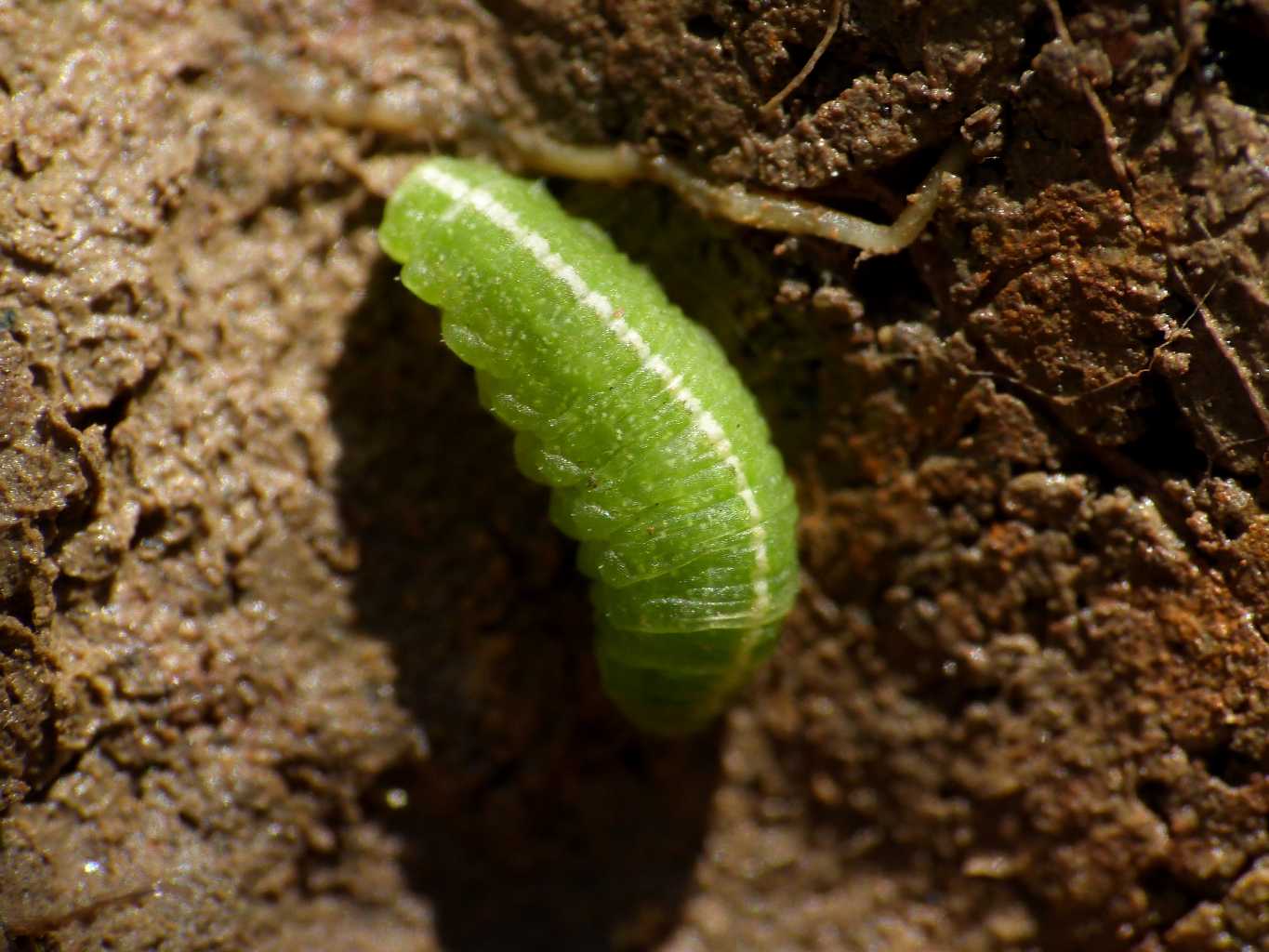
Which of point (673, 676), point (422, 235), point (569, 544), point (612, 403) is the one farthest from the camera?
point (569, 544)

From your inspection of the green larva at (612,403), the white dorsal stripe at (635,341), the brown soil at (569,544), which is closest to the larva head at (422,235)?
the green larva at (612,403)

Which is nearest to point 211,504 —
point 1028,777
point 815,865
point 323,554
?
point 323,554

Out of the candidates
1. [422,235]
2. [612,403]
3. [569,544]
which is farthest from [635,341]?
[569,544]

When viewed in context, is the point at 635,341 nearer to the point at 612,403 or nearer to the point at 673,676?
the point at 612,403

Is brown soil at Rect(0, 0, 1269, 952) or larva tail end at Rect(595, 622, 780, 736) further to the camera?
larva tail end at Rect(595, 622, 780, 736)

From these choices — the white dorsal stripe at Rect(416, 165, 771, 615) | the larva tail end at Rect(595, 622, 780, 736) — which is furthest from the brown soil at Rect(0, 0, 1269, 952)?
the white dorsal stripe at Rect(416, 165, 771, 615)

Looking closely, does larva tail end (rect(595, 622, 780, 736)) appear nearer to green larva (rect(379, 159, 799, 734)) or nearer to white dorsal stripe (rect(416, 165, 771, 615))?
green larva (rect(379, 159, 799, 734))

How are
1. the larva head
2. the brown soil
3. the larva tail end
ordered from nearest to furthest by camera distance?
the brown soil → the larva head → the larva tail end
